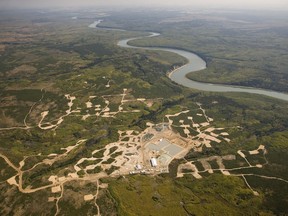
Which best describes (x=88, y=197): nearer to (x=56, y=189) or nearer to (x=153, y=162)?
(x=56, y=189)

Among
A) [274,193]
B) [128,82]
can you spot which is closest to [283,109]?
[274,193]

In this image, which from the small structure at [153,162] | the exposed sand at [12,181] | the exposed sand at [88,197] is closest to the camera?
the exposed sand at [88,197]

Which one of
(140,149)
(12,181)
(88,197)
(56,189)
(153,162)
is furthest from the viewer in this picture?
(140,149)

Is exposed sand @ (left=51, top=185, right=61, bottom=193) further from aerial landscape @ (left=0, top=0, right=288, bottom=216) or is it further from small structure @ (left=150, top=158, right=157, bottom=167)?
small structure @ (left=150, top=158, right=157, bottom=167)

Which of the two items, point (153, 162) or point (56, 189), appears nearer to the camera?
point (56, 189)

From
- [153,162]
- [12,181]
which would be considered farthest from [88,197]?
[12,181]

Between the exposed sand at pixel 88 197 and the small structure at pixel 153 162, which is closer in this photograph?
the exposed sand at pixel 88 197

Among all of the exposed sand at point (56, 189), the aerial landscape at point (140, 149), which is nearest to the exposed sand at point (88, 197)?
the aerial landscape at point (140, 149)

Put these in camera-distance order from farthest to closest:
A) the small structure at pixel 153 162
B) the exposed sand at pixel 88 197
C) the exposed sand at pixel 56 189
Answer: the small structure at pixel 153 162 → the exposed sand at pixel 56 189 → the exposed sand at pixel 88 197

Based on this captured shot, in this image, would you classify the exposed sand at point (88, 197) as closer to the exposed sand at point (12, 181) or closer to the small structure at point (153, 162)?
the small structure at point (153, 162)

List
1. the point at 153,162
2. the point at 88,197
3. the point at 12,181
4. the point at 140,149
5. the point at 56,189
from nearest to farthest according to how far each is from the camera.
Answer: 1. the point at 88,197
2. the point at 56,189
3. the point at 12,181
4. the point at 153,162
5. the point at 140,149

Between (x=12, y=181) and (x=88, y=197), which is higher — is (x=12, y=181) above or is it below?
below

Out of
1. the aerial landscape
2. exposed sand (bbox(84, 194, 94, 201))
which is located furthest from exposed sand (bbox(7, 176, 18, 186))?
exposed sand (bbox(84, 194, 94, 201))
